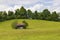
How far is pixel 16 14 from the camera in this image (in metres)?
154

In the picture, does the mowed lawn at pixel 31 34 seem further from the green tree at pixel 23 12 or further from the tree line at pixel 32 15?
the green tree at pixel 23 12

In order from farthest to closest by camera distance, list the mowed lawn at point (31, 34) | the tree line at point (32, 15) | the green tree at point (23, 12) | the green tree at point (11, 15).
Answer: the green tree at point (23, 12), the tree line at point (32, 15), the green tree at point (11, 15), the mowed lawn at point (31, 34)

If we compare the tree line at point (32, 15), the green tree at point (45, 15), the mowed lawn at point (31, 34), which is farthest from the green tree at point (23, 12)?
the mowed lawn at point (31, 34)

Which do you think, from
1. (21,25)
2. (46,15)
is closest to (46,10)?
(46,15)

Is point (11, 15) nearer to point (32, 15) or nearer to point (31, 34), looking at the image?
point (32, 15)

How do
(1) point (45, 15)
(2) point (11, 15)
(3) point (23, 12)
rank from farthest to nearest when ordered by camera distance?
(3) point (23, 12) < (1) point (45, 15) < (2) point (11, 15)

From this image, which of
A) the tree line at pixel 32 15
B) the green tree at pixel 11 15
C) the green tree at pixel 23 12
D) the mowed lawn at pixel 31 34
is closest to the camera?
the mowed lawn at pixel 31 34

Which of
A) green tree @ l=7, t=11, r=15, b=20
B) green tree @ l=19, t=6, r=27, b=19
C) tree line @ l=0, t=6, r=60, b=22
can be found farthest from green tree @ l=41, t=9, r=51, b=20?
green tree @ l=7, t=11, r=15, b=20

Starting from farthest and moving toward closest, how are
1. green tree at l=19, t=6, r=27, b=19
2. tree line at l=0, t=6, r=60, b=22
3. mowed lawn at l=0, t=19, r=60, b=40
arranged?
1. green tree at l=19, t=6, r=27, b=19
2. tree line at l=0, t=6, r=60, b=22
3. mowed lawn at l=0, t=19, r=60, b=40

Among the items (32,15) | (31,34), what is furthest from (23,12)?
(31,34)

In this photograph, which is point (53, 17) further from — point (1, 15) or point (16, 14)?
point (1, 15)

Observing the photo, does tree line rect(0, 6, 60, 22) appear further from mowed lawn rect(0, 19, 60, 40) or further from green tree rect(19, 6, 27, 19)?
mowed lawn rect(0, 19, 60, 40)

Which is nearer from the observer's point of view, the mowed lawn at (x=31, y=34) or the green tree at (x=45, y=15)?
the mowed lawn at (x=31, y=34)

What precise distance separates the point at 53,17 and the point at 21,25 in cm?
6557
